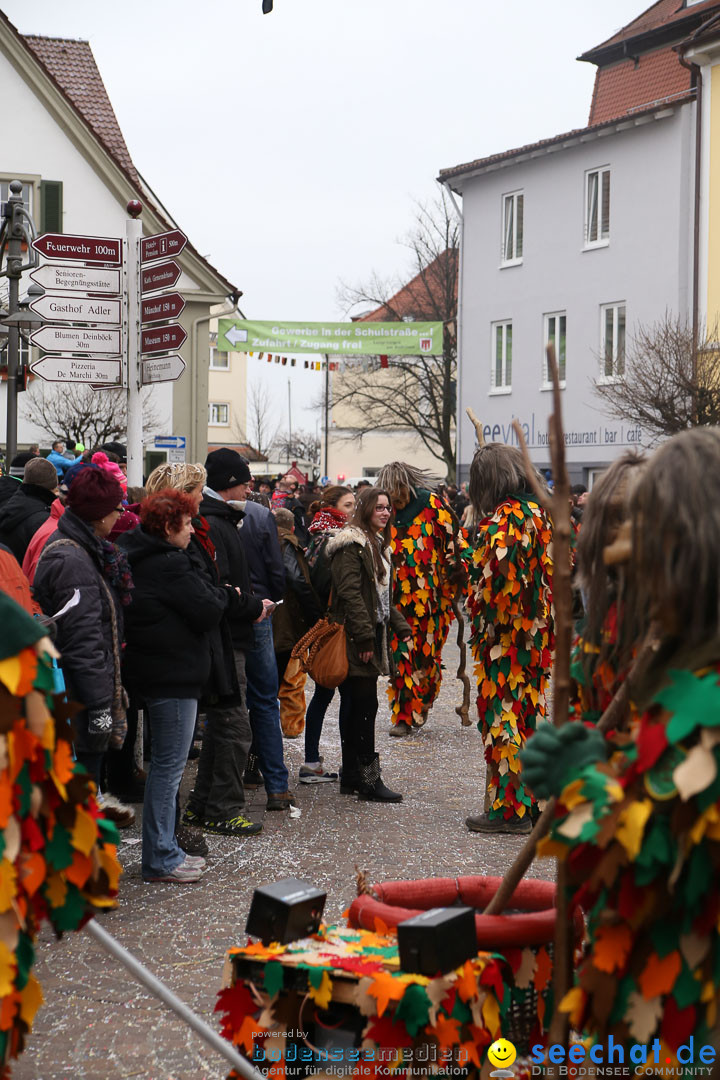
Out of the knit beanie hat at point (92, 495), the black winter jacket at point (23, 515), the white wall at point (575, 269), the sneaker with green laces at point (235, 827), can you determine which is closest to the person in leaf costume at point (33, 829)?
the knit beanie hat at point (92, 495)

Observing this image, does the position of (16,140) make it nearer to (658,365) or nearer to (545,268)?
(545,268)

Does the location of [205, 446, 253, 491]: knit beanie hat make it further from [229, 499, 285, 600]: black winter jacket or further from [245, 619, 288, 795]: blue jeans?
[245, 619, 288, 795]: blue jeans

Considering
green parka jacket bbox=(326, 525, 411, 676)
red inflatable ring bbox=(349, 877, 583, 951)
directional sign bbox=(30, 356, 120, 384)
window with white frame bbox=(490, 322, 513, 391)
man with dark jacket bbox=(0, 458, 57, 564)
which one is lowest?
red inflatable ring bbox=(349, 877, 583, 951)

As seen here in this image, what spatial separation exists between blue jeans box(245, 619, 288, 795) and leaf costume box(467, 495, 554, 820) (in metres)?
1.22

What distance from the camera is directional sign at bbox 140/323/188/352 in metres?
9.12

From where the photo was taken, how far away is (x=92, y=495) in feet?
19.1

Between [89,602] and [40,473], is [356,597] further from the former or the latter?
[89,602]

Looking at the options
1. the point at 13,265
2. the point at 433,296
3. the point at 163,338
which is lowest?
the point at 163,338

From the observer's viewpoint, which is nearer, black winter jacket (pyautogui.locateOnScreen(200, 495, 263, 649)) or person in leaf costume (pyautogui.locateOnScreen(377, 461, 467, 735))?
black winter jacket (pyautogui.locateOnScreen(200, 495, 263, 649))

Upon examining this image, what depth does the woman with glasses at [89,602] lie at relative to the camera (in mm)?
5531

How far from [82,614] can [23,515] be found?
2.57 m

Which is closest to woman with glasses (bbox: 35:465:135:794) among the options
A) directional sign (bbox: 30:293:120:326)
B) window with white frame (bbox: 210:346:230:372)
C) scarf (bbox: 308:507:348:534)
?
scarf (bbox: 308:507:348:534)

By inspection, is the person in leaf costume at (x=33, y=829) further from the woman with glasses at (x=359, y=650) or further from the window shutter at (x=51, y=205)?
the window shutter at (x=51, y=205)

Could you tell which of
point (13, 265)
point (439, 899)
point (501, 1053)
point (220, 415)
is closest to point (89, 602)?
point (439, 899)
